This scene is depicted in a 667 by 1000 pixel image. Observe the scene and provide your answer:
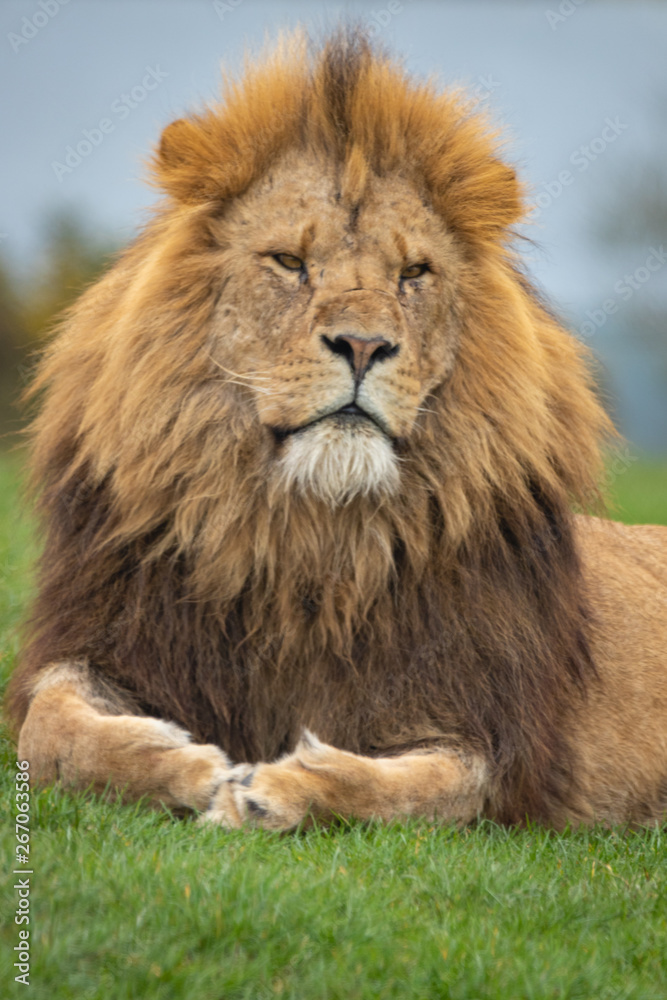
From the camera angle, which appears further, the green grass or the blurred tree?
the blurred tree

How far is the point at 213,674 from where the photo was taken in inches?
145

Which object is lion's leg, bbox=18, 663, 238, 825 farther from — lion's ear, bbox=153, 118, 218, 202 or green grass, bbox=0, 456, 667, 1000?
lion's ear, bbox=153, 118, 218, 202

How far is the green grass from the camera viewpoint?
2.41 metres

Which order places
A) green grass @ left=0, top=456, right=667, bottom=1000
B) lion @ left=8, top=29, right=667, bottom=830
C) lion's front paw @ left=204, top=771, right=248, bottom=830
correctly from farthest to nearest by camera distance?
1. lion @ left=8, top=29, right=667, bottom=830
2. lion's front paw @ left=204, top=771, right=248, bottom=830
3. green grass @ left=0, top=456, right=667, bottom=1000

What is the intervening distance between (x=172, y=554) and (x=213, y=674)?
386 mm

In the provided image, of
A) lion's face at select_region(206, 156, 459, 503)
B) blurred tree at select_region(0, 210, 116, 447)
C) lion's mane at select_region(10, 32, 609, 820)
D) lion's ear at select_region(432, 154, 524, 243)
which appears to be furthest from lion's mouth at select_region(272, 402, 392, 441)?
blurred tree at select_region(0, 210, 116, 447)

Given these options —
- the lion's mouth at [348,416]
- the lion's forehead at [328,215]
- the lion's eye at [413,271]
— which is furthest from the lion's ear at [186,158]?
the lion's mouth at [348,416]

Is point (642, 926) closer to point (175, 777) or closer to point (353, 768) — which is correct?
point (353, 768)

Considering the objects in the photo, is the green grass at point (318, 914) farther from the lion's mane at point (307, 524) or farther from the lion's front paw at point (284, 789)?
the lion's mane at point (307, 524)

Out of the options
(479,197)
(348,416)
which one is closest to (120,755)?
(348,416)

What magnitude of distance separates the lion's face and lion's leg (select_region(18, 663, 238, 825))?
2.71 feet

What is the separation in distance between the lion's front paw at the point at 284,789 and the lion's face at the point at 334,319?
0.76 meters

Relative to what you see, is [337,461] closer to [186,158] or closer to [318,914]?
[186,158]

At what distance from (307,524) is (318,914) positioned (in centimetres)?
127
